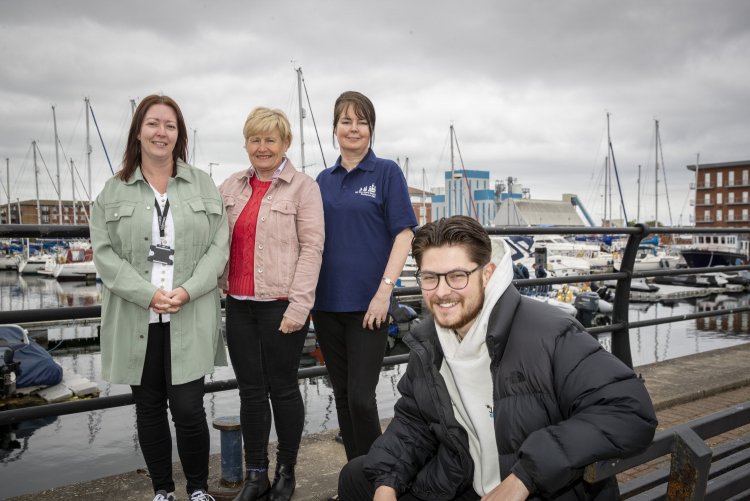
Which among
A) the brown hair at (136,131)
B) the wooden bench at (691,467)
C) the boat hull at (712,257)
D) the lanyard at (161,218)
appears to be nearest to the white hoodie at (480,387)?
the wooden bench at (691,467)

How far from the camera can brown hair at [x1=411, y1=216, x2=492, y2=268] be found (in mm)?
1735

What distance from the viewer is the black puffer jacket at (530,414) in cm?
142

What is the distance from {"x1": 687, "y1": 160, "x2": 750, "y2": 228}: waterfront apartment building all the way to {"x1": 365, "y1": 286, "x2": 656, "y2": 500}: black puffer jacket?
8077 cm

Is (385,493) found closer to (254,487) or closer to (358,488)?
(358,488)

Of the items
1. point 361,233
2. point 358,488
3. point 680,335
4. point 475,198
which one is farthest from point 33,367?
point 475,198

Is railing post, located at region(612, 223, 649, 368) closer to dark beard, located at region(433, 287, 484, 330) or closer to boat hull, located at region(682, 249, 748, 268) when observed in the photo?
dark beard, located at region(433, 287, 484, 330)

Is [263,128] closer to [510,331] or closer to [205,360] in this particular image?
[205,360]

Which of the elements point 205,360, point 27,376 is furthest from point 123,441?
point 205,360

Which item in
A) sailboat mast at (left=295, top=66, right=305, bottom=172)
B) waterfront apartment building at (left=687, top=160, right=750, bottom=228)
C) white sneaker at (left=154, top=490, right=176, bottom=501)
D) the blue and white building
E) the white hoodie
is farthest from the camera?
waterfront apartment building at (left=687, top=160, right=750, bottom=228)

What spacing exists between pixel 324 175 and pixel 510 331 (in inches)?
57.5

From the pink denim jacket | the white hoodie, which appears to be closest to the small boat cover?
the pink denim jacket

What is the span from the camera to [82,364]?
15.5 metres

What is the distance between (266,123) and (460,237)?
1254 mm

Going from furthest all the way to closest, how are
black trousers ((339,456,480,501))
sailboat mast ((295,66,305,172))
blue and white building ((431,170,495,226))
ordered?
blue and white building ((431,170,495,226)) → sailboat mast ((295,66,305,172)) → black trousers ((339,456,480,501))
